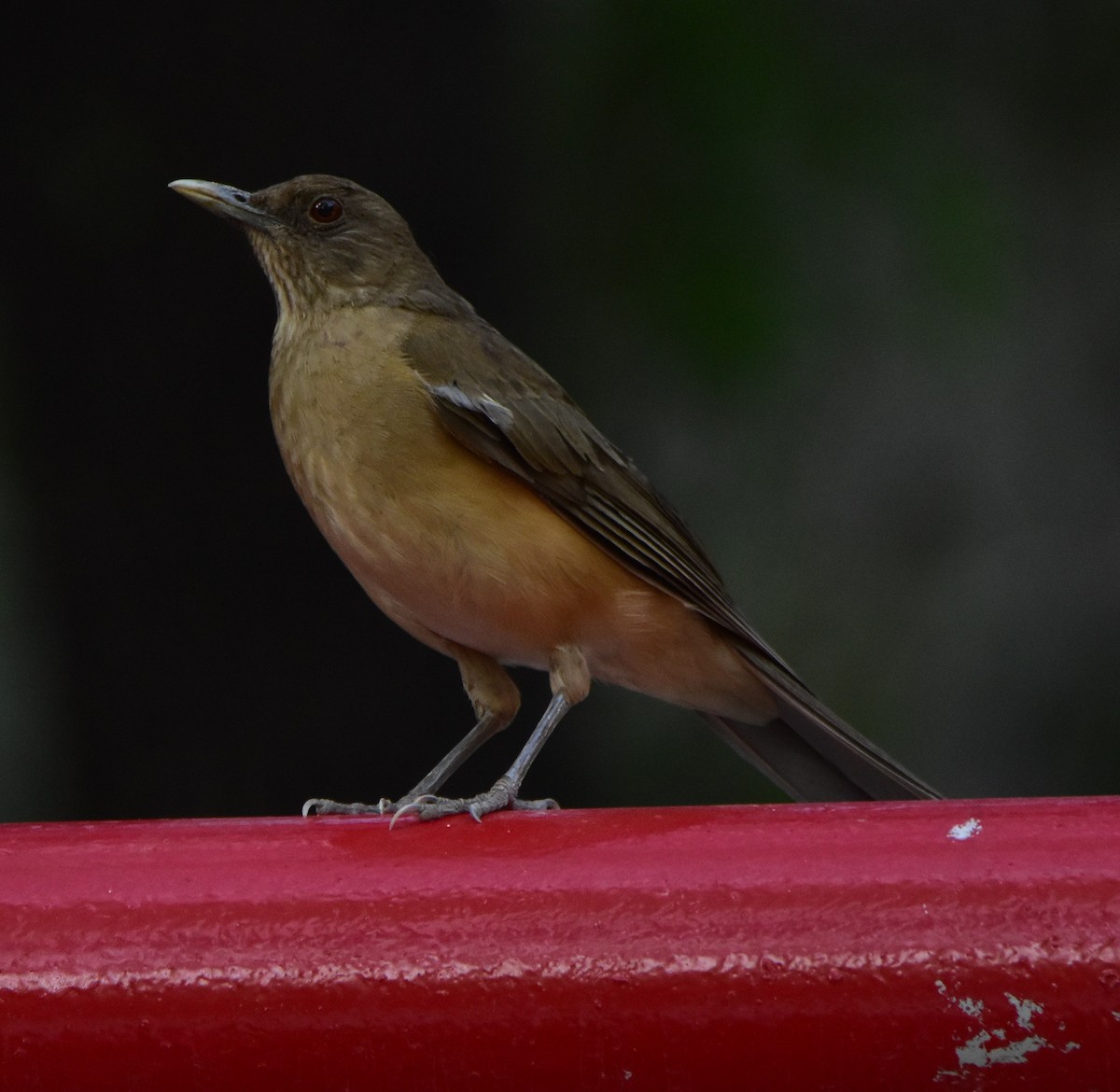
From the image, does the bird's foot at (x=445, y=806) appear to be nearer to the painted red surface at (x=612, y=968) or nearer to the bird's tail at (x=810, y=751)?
the painted red surface at (x=612, y=968)

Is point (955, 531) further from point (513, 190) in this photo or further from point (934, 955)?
point (934, 955)

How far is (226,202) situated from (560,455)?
1153 mm

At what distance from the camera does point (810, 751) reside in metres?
4.27

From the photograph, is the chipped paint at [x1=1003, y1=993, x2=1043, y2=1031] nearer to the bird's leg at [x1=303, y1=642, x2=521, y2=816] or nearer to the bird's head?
the bird's leg at [x1=303, y1=642, x2=521, y2=816]

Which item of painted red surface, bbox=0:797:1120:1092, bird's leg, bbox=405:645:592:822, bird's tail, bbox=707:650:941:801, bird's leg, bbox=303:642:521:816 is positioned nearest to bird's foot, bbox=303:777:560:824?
bird's leg, bbox=405:645:592:822

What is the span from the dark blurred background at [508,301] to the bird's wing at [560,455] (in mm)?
1168

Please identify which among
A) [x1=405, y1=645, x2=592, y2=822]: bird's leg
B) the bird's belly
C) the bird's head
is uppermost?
the bird's head

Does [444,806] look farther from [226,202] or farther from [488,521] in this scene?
[226,202]

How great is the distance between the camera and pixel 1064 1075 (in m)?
1.82

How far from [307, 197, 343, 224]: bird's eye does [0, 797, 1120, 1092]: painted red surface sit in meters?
2.81

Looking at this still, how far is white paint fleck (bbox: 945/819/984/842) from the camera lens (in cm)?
203

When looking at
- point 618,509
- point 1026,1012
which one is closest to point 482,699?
point 618,509

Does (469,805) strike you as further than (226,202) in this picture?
No

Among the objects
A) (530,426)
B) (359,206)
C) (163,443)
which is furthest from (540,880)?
(163,443)
